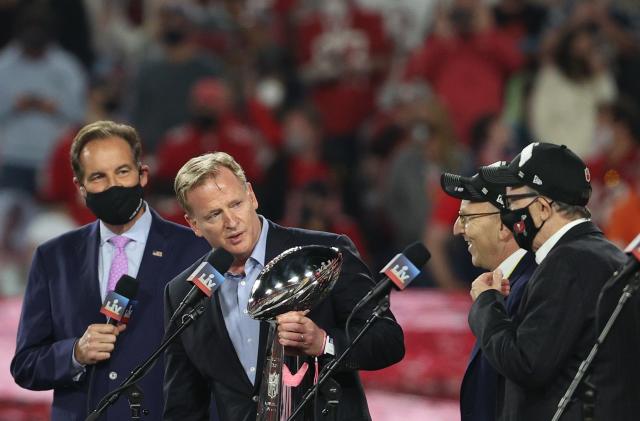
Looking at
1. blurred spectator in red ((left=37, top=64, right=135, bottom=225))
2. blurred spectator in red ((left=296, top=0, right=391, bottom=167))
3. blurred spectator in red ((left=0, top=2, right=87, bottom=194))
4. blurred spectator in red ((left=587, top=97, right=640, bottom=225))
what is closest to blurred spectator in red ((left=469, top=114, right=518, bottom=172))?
blurred spectator in red ((left=587, top=97, right=640, bottom=225))

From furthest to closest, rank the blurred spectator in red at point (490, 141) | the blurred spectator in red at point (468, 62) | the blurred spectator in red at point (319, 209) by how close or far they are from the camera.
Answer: the blurred spectator in red at point (468, 62)
the blurred spectator in red at point (490, 141)
the blurred spectator in red at point (319, 209)

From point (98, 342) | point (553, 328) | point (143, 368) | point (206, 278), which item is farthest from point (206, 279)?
point (553, 328)

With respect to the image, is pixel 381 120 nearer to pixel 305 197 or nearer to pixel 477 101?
pixel 477 101

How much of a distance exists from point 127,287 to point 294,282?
28.2 inches

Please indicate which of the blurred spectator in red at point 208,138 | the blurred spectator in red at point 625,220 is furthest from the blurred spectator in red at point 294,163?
the blurred spectator in red at point 625,220

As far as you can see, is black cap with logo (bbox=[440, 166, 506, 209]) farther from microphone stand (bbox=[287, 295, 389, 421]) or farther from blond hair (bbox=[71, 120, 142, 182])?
blond hair (bbox=[71, 120, 142, 182])

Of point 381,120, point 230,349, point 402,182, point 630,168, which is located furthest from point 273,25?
→ point 230,349

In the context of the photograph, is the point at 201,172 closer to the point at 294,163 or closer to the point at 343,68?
the point at 294,163

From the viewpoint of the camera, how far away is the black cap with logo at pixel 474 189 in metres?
3.91

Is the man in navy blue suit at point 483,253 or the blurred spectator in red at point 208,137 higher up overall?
the man in navy blue suit at point 483,253

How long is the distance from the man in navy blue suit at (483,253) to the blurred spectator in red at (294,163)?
20.6 feet

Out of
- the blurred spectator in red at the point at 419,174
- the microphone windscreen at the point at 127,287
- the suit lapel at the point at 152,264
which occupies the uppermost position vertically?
the microphone windscreen at the point at 127,287

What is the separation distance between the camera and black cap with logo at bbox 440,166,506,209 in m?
3.91

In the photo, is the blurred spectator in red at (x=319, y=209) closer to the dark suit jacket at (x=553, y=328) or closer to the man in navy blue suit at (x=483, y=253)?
the man in navy blue suit at (x=483, y=253)
